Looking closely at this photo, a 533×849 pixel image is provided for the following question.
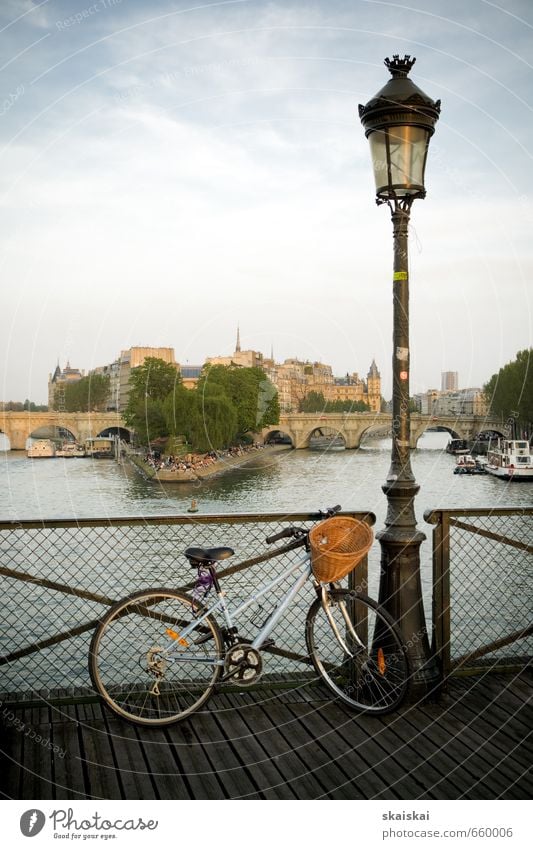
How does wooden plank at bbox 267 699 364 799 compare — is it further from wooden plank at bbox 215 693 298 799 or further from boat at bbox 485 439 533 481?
boat at bbox 485 439 533 481

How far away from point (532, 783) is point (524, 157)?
3.99 metres

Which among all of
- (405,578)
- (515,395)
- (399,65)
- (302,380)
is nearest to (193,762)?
(405,578)

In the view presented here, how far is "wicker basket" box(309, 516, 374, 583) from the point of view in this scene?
3719 millimetres

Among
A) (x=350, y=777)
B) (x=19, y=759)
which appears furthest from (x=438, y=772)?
(x=19, y=759)

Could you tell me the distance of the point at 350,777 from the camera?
127 inches

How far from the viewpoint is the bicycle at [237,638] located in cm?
367

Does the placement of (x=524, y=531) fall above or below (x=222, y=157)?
below

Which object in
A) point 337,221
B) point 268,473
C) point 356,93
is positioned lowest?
point 268,473

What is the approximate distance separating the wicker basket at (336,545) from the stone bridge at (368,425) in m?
22.2

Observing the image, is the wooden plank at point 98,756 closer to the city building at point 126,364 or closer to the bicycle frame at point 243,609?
the bicycle frame at point 243,609

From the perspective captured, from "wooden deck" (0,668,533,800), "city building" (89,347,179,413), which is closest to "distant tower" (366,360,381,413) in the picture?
"wooden deck" (0,668,533,800)

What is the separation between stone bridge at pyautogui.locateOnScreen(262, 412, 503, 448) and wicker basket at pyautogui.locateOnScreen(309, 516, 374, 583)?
22194 millimetres

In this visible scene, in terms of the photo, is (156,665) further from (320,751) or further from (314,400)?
(314,400)
